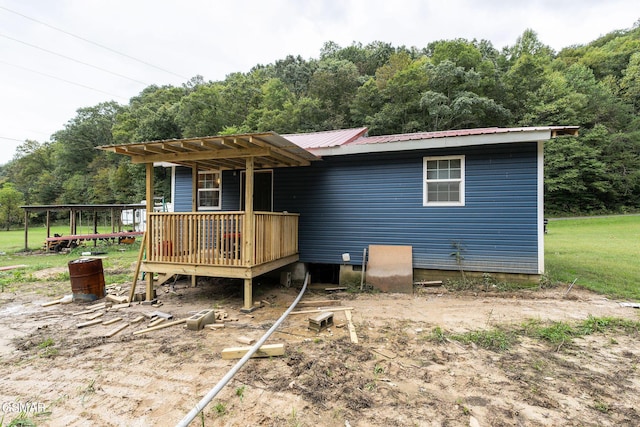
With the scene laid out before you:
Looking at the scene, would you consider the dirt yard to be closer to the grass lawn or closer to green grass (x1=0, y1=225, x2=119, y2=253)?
the grass lawn

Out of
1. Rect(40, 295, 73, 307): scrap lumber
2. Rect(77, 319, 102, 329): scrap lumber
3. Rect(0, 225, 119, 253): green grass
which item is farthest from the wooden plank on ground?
Rect(0, 225, 119, 253): green grass

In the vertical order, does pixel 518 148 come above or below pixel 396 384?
above

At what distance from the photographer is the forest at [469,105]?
2270 centimetres

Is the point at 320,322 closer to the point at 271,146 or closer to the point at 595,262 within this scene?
the point at 271,146

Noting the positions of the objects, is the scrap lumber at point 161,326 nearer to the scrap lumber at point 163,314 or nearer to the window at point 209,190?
the scrap lumber at point 163,314

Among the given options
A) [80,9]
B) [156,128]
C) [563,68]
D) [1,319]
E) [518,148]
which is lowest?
[1,319]

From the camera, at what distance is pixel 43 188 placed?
4203 centimetres

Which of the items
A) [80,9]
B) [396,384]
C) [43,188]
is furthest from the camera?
[43,188]

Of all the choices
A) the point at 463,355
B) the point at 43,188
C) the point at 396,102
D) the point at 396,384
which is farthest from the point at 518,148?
the point at 43,188

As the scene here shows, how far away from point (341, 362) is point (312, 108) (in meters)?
24.8

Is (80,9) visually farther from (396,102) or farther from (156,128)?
(396,102)

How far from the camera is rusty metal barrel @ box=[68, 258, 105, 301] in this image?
5.59 metres

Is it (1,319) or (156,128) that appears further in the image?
(156,128)

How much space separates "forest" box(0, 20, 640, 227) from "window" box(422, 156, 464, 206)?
55.6 feet
